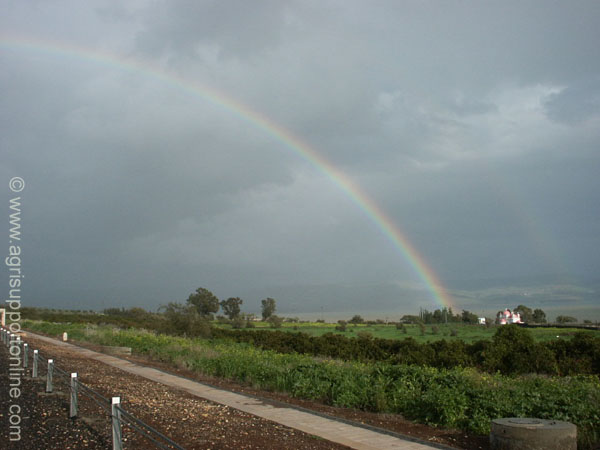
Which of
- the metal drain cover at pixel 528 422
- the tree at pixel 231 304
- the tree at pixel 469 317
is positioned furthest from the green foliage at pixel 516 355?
the tree at pixel 231 304

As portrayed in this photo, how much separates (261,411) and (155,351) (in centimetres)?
1740

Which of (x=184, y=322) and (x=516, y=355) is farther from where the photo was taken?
(x=184, y=322)

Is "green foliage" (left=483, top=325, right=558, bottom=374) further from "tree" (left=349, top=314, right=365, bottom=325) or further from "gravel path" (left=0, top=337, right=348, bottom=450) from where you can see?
"tree" (left=349, top=314, right=365, bottom=325)

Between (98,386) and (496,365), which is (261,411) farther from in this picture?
(496,365)

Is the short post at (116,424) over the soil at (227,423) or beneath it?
over

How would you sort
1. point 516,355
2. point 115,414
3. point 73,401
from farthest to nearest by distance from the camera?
1. point 516,355
2. point 73,401
3. point 115,414

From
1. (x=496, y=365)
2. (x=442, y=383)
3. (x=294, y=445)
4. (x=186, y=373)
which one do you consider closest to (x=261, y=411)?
(x=294, y=445)

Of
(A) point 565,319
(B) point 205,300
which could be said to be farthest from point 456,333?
(B) point 205,300

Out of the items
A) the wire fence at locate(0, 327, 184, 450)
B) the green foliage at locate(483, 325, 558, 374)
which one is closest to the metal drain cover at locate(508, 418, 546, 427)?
the wire fence at locate(0, 327, 184, 450)

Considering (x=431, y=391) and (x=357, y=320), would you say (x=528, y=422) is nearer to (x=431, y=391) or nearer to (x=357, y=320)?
(x=431, y=391)

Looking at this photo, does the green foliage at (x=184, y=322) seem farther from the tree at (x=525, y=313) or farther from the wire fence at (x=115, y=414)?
the tree at (x=525, y=313)

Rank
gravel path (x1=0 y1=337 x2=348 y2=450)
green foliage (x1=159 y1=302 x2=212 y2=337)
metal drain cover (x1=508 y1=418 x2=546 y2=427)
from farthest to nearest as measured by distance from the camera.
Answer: green foliage (x1=159 y1=302 x2=212 y2=337), gravel path (x1=0 y1=337 x2=348 y2=450), metal drain cover (x1=508 y1=418 x2=546 y2=427)

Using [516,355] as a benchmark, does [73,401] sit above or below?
above

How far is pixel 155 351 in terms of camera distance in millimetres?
27234
